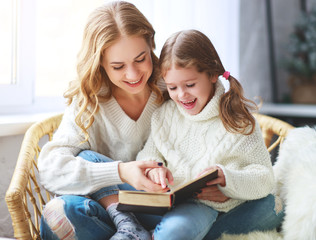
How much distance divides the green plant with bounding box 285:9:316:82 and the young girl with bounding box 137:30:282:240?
2.02 m

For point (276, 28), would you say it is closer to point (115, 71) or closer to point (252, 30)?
point (252, 30)

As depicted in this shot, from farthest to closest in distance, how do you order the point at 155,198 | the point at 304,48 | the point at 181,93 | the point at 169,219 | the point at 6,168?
the point at 304,48
the point at 6,168
the point at 181,93
the point at 169,219
the point at 155,198

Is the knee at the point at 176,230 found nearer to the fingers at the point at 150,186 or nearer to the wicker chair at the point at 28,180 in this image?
the fingers at the point at 150,186

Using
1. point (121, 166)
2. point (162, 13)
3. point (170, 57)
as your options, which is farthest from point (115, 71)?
point (162, 13)

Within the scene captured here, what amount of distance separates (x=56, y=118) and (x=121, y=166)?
50 cm

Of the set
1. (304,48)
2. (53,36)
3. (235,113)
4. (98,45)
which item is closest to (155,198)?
(235,113)

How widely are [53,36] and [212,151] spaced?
1.09 m

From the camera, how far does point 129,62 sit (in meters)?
1.20

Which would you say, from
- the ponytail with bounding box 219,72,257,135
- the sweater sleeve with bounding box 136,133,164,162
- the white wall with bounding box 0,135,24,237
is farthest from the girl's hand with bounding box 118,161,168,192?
the white wall with bounding box 0,135,24,237

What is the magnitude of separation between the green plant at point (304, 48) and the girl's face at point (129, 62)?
213 cm

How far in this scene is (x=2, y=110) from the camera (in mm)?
1668

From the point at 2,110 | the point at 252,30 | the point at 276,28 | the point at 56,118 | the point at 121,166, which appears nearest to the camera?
the point at 121,166

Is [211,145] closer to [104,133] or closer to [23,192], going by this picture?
[104,133]

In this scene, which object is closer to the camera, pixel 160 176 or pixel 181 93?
pixel 160 176
